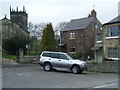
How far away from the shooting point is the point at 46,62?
22578mm

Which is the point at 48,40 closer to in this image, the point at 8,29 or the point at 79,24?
the point at 79,24

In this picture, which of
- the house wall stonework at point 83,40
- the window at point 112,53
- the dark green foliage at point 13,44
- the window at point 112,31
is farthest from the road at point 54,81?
the house wall stonework at point 83,40

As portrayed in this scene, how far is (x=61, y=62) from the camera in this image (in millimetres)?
21672

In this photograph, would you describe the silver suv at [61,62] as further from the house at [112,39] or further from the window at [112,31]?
the window at [112,31]

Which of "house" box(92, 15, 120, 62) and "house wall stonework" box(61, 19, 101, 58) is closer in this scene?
"house" box(92, 15, 120, 62)

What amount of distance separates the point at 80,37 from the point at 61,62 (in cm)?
2334

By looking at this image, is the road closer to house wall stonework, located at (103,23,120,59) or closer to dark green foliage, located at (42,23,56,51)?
house wall stonework, located at (103,23,120,59)

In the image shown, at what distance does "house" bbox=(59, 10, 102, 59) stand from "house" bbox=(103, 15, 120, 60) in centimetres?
1006

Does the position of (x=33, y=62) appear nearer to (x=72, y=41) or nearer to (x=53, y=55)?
(x=53, y=55)

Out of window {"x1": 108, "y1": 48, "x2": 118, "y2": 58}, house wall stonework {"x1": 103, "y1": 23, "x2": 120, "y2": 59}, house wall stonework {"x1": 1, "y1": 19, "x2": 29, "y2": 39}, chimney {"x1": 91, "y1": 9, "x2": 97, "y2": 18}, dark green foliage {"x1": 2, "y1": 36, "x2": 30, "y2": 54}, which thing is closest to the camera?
house wall stonework {"x1": 103, "y1": 23, "x2": 120, "y2": 59}

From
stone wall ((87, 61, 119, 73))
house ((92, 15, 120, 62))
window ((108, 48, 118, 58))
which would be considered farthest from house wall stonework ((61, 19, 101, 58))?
stone wall ((87, 61, 119, 73))

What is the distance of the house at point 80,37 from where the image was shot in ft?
145

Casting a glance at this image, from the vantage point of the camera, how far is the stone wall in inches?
902

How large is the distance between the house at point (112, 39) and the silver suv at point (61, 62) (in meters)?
11.0
